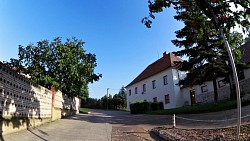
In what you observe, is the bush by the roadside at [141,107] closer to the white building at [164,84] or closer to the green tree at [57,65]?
the white building at [164,84]

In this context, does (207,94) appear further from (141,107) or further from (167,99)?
(167,99)

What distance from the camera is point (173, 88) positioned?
105 ft

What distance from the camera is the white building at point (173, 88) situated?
925 inches

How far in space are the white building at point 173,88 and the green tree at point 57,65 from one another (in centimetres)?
842

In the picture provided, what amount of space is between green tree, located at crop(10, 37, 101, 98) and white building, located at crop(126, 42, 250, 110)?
842 cm

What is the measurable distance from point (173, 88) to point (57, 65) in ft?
61.2

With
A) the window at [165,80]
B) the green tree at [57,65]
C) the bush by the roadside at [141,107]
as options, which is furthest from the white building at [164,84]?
the green tree at [57,65]

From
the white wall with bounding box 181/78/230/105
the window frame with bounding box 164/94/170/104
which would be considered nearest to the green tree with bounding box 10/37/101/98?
the white wall with bounding box 181/78/230/105

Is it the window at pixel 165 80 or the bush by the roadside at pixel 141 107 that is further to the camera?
the window at pixel 165 80

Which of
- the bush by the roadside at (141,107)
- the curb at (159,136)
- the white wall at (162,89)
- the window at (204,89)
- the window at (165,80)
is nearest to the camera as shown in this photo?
the curb at (159,136)

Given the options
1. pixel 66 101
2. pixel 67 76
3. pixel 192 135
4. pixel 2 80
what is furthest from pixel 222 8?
pixel 66 101

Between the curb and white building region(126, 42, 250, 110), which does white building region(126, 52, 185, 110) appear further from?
the curb

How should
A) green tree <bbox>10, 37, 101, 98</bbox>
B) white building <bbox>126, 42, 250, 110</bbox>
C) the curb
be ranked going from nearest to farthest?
the curb → green tree <bbox>10, 37, 101, 98</bbox> → white building <bbox>126, 42, 250, 110</bbox>

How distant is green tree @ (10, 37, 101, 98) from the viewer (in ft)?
57.1
